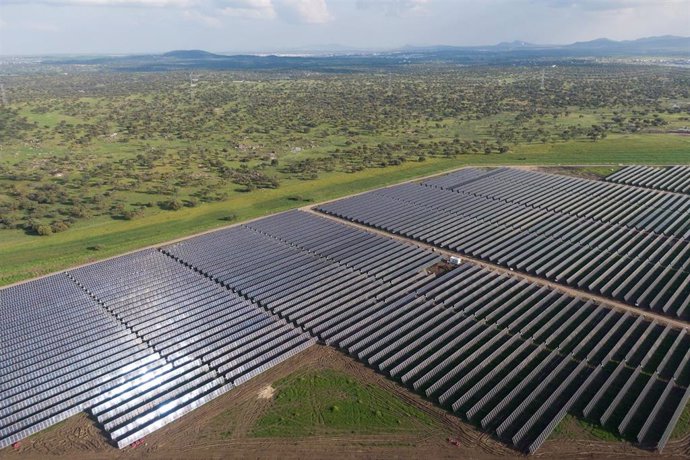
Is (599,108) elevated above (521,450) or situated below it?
above

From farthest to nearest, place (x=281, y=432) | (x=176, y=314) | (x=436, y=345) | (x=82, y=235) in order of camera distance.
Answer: (x=82, y=235) → (x=176, y=314) → (x=436, y=345) → (x=281, y=432)

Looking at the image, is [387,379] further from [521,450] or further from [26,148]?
[26,148]

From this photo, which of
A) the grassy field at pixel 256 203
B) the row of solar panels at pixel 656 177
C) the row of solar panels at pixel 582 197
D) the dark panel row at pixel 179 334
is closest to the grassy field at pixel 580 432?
the dark panel row at pixel 179 334

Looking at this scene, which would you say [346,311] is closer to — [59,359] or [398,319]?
[398,319]

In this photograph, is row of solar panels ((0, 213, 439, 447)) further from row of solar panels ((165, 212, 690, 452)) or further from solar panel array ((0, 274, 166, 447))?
row of solar panels ((165, 212, 690, 452))

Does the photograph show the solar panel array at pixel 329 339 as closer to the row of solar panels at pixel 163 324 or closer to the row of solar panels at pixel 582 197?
the row of solar panels at pixel 163 324

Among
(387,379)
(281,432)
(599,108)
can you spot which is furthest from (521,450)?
(599,108)

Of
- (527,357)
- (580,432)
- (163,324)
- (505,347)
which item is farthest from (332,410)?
(163,324)
